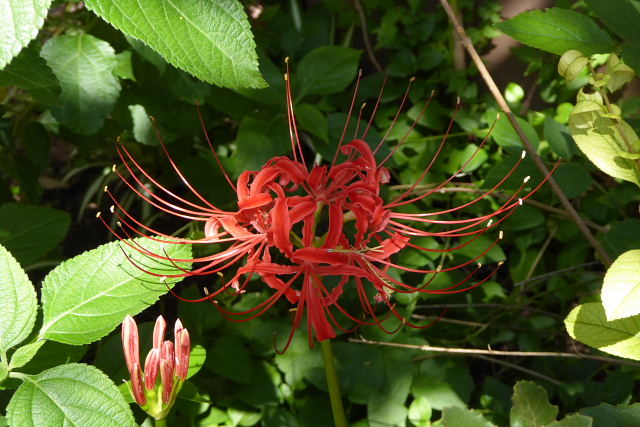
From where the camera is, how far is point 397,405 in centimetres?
135

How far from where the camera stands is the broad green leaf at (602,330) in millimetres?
850

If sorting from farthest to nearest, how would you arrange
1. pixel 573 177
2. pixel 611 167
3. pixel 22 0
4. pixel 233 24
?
pixel 573 177, pixel 611 167, pixel 233 24, pixel 22 0

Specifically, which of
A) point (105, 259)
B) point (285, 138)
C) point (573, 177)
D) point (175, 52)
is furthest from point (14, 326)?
point (573, 177)

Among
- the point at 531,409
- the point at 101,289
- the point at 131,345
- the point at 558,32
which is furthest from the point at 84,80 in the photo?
the point at 531,409

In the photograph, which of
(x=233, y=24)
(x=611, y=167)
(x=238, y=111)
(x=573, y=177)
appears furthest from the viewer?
(x=238, y=111)

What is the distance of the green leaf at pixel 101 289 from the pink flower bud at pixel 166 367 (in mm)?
76

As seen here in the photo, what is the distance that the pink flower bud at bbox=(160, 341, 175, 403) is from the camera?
31.6 inches

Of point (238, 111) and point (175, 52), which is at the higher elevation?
point (175, 52)

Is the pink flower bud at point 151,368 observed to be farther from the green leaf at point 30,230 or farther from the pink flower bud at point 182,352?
the green leaf at point 30,230

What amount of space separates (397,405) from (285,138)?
0.56 meters

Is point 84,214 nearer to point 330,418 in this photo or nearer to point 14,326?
point 330,418

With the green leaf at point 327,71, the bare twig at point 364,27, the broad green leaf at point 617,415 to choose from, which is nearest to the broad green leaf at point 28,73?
the green leaf at point 327,71

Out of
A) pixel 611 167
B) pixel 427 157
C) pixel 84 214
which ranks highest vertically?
pixel 611 167

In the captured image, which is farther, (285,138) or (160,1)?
(285,138)
